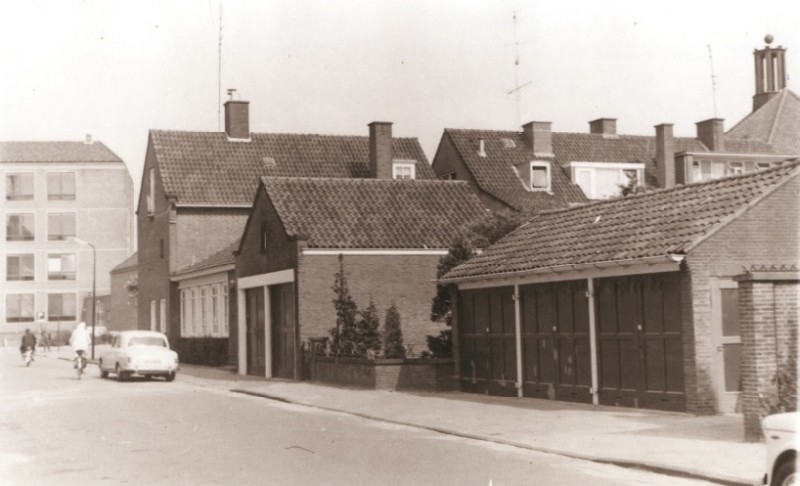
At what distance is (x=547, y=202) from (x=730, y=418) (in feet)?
108

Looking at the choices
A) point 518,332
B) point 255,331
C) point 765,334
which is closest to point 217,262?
point 255,331

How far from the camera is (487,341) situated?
23.1 meters

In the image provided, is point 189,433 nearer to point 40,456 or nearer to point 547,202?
point 40,456

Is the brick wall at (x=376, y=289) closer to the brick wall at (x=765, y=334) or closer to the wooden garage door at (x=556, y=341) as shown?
the wooden garage door at (x=556, y=341)

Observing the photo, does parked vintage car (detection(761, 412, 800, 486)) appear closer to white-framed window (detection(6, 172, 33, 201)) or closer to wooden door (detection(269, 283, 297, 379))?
wooden door (detection(269, 283, 297, 379))

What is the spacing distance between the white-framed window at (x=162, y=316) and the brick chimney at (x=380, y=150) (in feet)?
37.9

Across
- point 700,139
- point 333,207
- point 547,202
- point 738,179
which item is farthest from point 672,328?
point 700,139

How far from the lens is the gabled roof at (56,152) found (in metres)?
89.4

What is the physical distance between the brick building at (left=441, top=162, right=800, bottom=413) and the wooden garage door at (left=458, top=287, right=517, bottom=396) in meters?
0.05

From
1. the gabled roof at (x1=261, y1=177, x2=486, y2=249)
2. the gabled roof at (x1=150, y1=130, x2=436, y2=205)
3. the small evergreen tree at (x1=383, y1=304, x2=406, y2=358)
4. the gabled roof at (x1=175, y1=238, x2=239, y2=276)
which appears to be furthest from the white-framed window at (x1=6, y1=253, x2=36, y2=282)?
the small evergreen tree at (x1=383, y1=304, x2=406, y2=358)

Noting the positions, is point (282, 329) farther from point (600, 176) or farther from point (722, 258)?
point (600, 176)

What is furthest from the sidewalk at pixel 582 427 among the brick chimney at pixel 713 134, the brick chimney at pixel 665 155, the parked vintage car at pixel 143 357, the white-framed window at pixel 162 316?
the brick chimney at pixel 713 134

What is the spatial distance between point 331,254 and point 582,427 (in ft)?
49.4

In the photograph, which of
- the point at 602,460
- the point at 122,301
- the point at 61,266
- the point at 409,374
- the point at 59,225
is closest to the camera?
the point at 602,460
